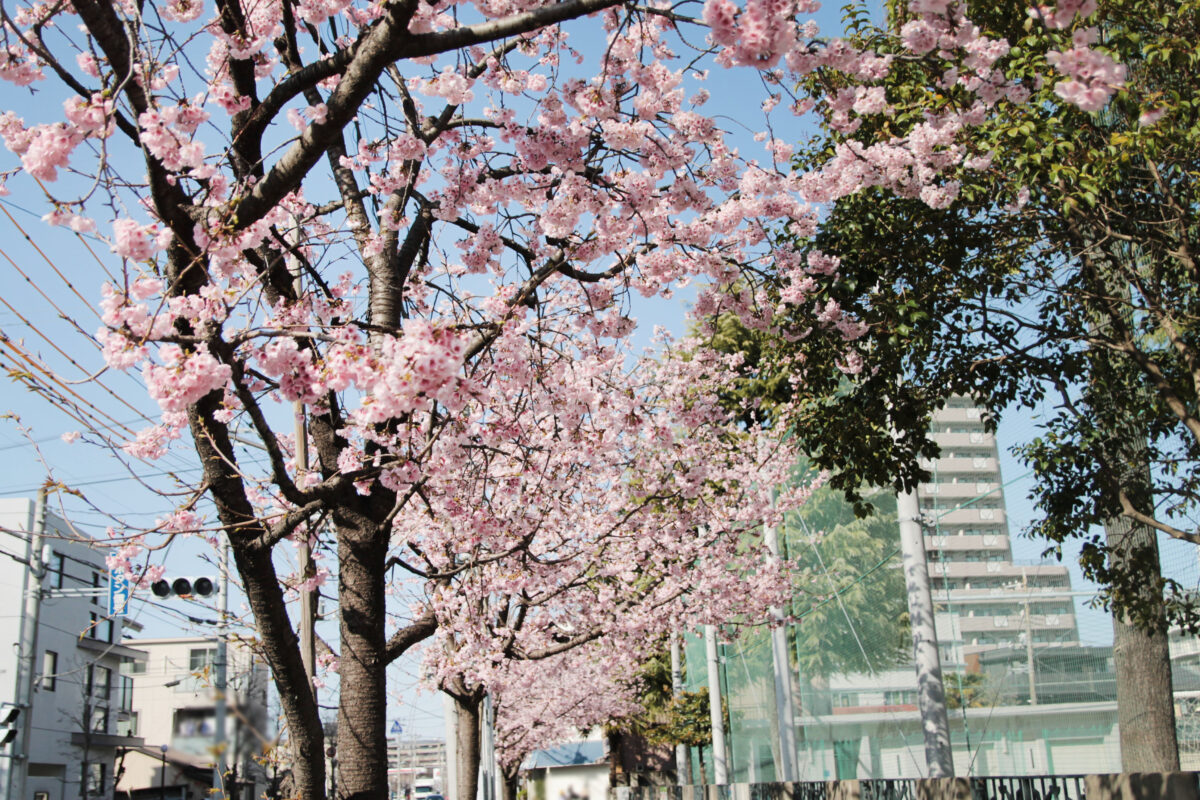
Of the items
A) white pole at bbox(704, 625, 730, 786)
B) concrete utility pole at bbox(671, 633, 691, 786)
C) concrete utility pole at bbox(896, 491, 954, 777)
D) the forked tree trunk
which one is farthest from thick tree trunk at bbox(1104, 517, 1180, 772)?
the forked tree trunk

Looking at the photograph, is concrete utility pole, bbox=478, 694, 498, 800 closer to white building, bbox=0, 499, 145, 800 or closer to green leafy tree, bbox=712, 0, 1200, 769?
green leafy tree, bbox=712, 0, 1200, 769

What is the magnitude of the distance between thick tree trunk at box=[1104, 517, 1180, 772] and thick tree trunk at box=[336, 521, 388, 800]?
4.55 m

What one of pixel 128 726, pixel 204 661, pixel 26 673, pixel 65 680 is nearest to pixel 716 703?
pixel 204 661

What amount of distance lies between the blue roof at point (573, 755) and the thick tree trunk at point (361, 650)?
1388 inches

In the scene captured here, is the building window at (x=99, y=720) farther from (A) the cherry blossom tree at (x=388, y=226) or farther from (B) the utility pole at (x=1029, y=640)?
(B) the utility pole at (x=1029, y=640)

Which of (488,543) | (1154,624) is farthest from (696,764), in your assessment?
(1154,624)

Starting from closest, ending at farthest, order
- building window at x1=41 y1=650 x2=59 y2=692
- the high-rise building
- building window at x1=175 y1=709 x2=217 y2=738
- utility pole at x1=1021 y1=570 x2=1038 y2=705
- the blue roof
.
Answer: building window at x1=175 y1=709 x2=217 y2=738 < utility pole at x1=1021 y1=570 x2=1038 y2=705 < the high-rise building < building window at x1=41 y1=650 x2=59 y2=692 < the blue roof

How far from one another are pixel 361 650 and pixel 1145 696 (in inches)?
187

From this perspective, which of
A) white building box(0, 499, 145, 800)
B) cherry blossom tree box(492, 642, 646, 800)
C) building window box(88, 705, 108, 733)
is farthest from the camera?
building window box(88, 705, 108, 733)

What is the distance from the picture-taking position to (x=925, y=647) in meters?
7.74

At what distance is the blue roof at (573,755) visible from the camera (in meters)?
39.0

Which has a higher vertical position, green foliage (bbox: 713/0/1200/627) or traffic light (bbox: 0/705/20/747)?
green foliage (bbox: 713/0/1200/627)

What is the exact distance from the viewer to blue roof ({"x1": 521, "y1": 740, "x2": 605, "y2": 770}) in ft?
128

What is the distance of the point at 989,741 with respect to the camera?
24.1ft
